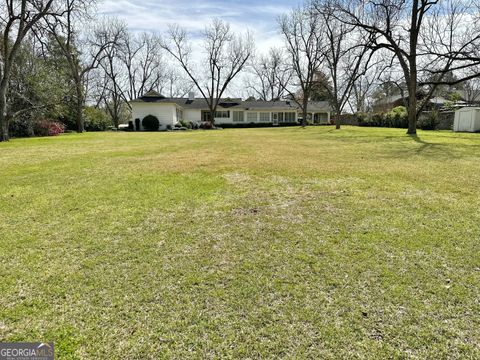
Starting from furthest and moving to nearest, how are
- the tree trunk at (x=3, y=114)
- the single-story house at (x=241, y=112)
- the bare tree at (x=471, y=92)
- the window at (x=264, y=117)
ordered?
the window at (x=264, y=117) → the bare tree at (x=471, y=92) → the single-story house at (x=241, y=112) → the tree trunk at (x=3, y=114)

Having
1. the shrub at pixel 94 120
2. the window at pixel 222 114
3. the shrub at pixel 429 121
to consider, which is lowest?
the shrub at pixel 429 121

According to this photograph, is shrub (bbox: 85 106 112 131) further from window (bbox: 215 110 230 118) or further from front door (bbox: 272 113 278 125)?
front door (bbox: 272 113 278 125)

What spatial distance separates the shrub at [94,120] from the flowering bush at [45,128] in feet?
27.2

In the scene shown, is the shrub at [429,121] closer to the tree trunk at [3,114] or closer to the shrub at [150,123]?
the shrub at [150,123]

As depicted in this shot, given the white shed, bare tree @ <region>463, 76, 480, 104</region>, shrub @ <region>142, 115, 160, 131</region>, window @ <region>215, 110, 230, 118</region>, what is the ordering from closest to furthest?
the white shed < shrub @ <region>142, 115, 160, 131</region> < window @ <region>215, 110, 230, 118</region> < bare tree @ <region>463, 76, 480, 104</region>

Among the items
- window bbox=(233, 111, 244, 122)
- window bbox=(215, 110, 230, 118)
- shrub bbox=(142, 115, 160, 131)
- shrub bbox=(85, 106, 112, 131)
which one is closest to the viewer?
shrub bbox=(85, 106, 112, 131)

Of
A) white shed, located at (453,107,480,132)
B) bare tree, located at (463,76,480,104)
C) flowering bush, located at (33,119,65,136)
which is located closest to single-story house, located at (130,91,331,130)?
flowering bush, located at (33,119,65,136)

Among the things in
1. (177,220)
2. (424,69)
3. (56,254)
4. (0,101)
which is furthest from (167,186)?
(424,69)

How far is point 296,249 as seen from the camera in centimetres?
326

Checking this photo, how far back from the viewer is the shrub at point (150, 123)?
118ft

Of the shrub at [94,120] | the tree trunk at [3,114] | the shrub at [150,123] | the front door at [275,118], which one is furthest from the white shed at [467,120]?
the shrub at [94,120]

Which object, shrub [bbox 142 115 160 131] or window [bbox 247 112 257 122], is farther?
window [bbox 247 112 257 122]

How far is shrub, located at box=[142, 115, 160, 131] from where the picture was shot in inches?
1414

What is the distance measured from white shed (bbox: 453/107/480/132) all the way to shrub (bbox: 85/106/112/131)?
1423 inches
